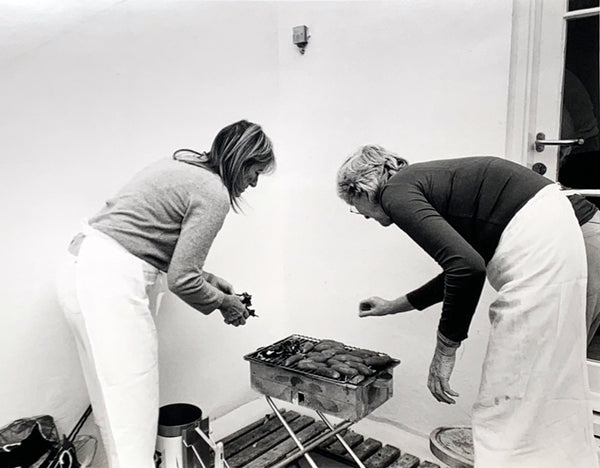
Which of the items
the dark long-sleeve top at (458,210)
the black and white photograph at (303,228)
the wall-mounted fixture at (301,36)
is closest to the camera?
the dark long-sleeve top at (458,210)

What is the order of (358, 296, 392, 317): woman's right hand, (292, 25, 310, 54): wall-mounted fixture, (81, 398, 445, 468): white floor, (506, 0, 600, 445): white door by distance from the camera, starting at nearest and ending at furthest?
(506, 0, 600, 445): white door → (358, 296, 392, 317): woman's right hand → (81, 398, 445, 468): white floor → (292, 25, 310, 54): wall-mounted fixture

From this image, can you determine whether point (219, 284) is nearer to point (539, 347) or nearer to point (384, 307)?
point (384, 307)

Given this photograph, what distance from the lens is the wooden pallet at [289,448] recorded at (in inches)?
88.2

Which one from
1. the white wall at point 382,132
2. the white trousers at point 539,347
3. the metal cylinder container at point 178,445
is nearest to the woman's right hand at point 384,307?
the white wall at point 382,132

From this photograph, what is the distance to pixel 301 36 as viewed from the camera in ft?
8.93

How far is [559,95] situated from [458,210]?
75cm

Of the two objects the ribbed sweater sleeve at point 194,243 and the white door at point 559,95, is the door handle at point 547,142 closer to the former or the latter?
the white door at point 559,95

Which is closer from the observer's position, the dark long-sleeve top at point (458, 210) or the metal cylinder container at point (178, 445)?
the dark long-sleeve top at point (458, 210)

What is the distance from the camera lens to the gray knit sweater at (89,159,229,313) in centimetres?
178

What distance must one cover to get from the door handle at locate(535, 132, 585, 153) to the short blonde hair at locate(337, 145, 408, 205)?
0.60m

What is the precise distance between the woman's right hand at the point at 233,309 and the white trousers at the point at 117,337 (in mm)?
318

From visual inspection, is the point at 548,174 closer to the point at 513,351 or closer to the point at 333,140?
the point at 513,351

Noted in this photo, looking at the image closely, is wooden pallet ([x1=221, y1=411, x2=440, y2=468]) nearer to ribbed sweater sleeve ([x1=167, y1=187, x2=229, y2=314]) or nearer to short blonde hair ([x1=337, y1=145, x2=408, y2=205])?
ribbed sweater sleeve ([x1=167, y1=187, x2=229, y2=314])

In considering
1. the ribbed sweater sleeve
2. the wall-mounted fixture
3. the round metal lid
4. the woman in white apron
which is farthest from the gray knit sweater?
the wall-mounted fixture
